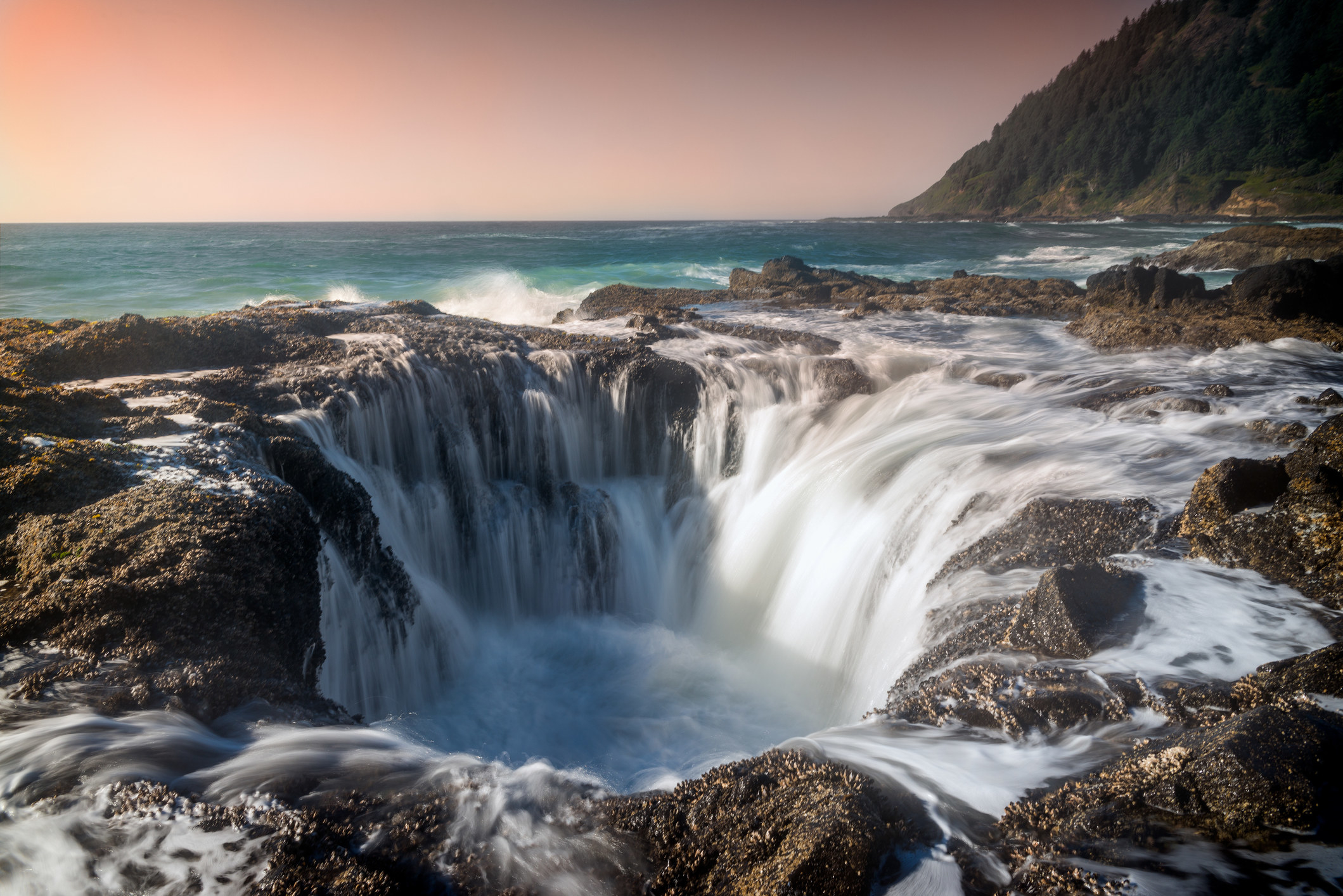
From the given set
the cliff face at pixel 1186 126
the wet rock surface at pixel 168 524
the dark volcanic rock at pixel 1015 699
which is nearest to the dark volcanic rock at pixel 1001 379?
the dark volcanic rock at pixel 1015 699

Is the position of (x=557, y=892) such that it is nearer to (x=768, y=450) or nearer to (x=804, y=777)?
(x=804, y=777)

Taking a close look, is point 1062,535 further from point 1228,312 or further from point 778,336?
point 1228,312

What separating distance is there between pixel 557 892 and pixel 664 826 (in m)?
0.49

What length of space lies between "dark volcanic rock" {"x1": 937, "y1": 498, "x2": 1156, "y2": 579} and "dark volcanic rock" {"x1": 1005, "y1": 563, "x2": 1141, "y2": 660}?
52 centimetres

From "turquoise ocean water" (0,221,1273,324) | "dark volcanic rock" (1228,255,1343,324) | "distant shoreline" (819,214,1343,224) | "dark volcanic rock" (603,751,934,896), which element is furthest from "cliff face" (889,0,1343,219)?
"dark volcanic rock" (603,751,934,896)

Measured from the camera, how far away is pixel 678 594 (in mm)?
8172

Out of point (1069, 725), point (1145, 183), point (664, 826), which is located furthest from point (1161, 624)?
point (1145, 183)

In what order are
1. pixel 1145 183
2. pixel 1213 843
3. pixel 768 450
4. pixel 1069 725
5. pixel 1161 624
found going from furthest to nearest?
pixel 1145 183 < pixel 768 450 < pixel 1161 624 < pixel 1069 725 < pixel 1213 843

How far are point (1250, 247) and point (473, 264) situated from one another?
3746 centimetres

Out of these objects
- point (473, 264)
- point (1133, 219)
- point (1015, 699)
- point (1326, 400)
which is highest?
point (1133, 219)

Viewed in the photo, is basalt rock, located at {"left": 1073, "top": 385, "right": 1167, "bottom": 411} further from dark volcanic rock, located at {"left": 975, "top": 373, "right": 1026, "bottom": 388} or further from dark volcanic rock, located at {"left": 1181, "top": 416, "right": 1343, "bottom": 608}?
dark volcanic rock, located at {"left": 1181, "top": 416, "right": 1343, "bottom": 608}

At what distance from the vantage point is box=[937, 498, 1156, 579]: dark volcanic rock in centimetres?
452

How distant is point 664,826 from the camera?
2578 mm

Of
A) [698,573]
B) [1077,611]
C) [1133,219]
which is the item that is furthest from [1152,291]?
[1133,219]
